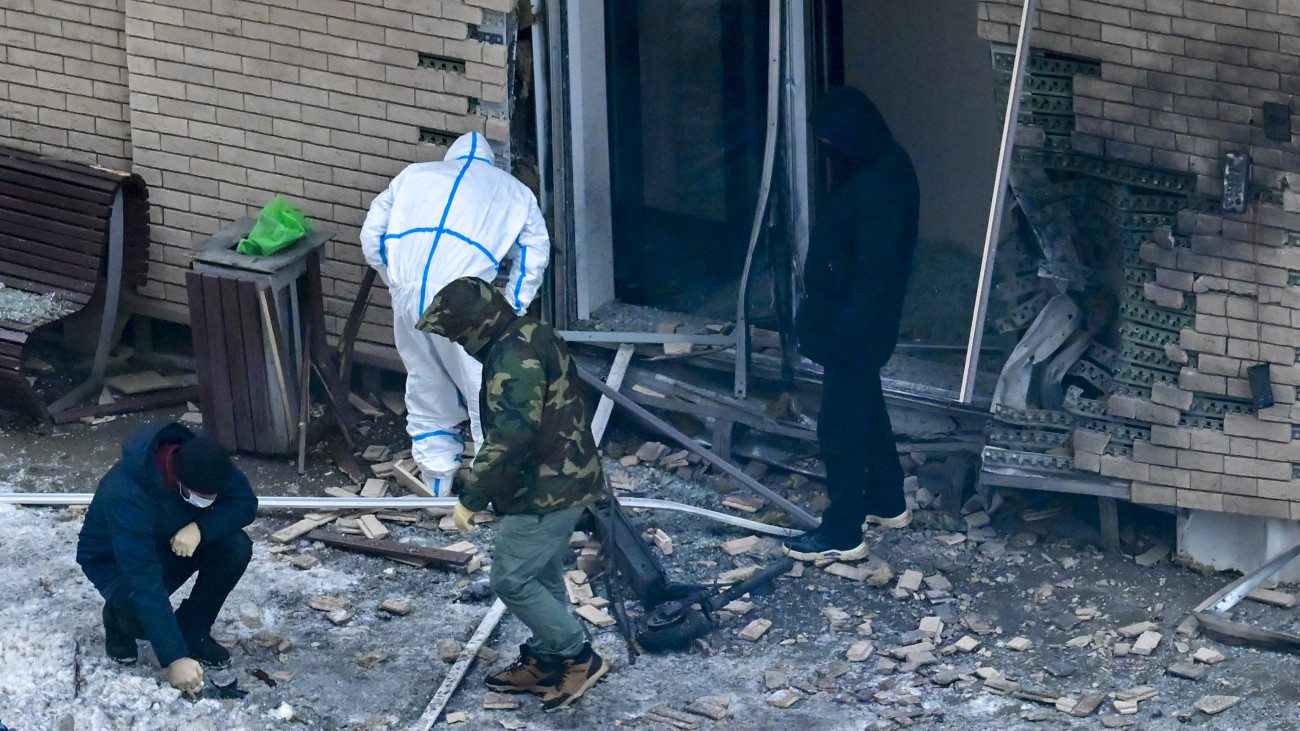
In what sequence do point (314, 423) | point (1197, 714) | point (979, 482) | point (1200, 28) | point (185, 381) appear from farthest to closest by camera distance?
1. point (185, 381)
2. point (314, 423)
3. point (979, 482)
4. point (1200, 28)
5. point (1197, 714)

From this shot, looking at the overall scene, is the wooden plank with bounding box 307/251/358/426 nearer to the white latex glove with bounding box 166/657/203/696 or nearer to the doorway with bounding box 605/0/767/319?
the doorway with bounding box 605/0/767/319

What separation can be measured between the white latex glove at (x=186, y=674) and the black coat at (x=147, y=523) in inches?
1.2

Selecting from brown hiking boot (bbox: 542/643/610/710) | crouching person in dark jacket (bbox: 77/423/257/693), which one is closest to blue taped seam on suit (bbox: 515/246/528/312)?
crouching person in dark jacket (bbox: 77/423/257/693)

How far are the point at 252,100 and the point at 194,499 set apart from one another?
3.08 meters

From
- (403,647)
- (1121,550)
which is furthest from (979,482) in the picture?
(403,647)

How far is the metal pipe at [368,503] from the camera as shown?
707 centimetres

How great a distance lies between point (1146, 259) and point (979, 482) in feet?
4.24

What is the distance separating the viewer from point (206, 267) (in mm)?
7441

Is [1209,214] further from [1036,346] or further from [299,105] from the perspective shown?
[299,105]

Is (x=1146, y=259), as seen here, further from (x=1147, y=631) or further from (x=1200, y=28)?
(x=1147, y=631)

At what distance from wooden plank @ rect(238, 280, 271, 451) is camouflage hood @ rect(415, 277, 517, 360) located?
216cm

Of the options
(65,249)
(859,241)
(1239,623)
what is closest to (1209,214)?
(859,241)

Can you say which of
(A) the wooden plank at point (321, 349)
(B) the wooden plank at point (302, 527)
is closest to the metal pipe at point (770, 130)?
(A) the wooden plank at point (321, 349)

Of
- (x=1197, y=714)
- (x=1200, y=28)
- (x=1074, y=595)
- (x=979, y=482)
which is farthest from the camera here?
(x=979, y=482)
